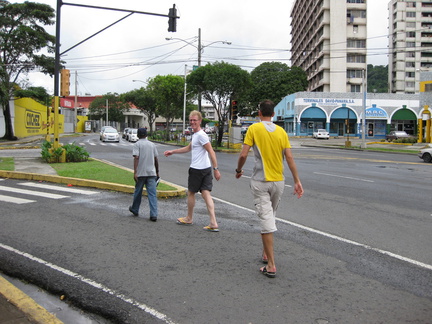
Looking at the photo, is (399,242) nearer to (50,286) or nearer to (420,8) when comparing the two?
(50,286)

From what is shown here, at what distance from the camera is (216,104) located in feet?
102

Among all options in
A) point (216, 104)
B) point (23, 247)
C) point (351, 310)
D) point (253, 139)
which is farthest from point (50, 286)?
point (216, 104)

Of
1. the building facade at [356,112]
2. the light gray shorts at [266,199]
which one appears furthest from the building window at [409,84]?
the light gray shorts at [266,199]

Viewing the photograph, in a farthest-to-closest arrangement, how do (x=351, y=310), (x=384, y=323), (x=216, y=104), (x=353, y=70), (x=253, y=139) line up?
(x=353, y=70) < (x=216, y=104) < (x=253, y=139) < (x=351, y=310) < (x=384, y=323)

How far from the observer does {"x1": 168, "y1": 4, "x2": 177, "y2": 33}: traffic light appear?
15.0 meters

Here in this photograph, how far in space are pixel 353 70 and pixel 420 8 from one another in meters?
34.7

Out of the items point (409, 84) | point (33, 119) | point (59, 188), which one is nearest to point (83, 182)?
point (59, 188)

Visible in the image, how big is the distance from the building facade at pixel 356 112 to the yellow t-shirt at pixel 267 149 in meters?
54.5

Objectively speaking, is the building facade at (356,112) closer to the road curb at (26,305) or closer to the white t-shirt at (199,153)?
the white t-shirt at (199,153)

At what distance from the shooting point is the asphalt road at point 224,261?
3.59m

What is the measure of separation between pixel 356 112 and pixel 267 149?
188 feet

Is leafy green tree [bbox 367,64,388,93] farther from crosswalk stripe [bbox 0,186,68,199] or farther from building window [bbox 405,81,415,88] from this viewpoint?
crosswalk stripe [bbox 0,186,68,199]

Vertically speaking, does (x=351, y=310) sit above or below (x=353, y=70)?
below

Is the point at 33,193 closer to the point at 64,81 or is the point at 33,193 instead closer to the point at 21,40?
the point at 64,81
